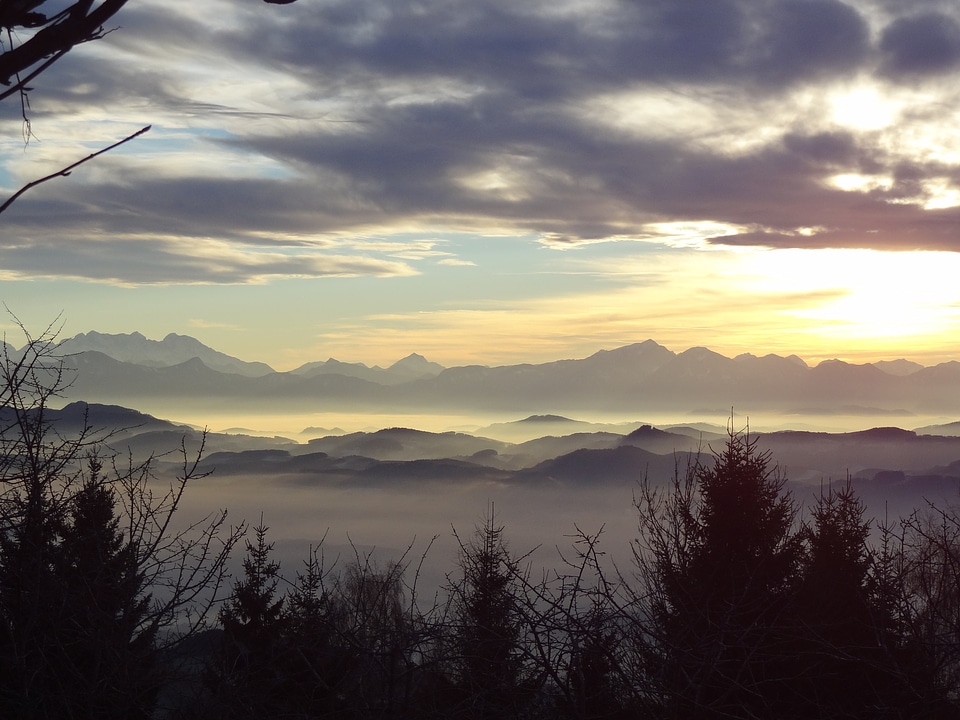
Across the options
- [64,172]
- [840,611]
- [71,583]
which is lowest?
[840,611]

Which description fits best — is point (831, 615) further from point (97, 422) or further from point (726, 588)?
point (97, 422)

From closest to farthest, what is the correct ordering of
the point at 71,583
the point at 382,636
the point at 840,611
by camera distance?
the point at 382,636
the point at 71,583
the point at 840,611

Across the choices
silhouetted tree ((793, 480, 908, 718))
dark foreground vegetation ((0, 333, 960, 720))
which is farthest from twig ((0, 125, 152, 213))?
silhouetted tree ((793, 480, 908, 718))

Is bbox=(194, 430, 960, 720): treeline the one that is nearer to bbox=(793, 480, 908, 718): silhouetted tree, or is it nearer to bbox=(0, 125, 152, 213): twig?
bbox=(793, 480, 908, 718): silhouetted tree

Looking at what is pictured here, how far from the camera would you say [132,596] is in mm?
9062

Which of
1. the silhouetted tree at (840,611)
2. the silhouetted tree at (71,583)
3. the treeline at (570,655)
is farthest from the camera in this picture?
the silhouetted tree at (840,611)

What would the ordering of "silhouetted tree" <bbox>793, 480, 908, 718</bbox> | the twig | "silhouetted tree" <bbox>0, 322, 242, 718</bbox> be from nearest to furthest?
the twig, "silhouetted tree" <bbox>0, 322, 242, 718</bbox>, "silhouetted tree" <bbox>793, 480, 908, 718</bbox>

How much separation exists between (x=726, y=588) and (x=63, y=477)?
37.7 ft

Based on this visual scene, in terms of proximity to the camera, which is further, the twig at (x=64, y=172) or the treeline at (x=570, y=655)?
the treeline at (x=570, y=655)

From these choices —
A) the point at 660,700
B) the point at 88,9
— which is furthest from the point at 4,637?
the point at 88,9

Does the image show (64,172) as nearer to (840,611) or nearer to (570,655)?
(570,655)

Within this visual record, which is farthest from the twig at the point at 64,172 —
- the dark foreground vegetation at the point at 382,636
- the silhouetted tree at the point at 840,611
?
the silhouetted tree at the point at 840,611

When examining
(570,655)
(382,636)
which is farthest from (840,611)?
(382,636)

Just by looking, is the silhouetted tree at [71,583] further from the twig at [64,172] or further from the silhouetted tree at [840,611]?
the silhouetted tree at [840,611]
